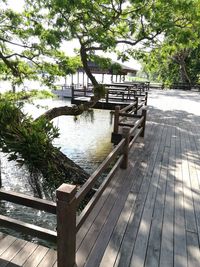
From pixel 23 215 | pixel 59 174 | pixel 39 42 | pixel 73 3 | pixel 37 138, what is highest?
pixel 73 3

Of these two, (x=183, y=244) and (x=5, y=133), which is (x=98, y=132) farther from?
(x=183, y=244)

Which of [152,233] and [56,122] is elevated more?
[152,233]

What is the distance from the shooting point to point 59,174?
475cm

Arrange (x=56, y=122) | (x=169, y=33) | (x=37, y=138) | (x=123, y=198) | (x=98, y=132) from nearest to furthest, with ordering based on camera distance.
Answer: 1. (x=123, y=198)
2. (x=37, y=138)
3. (x=169, y=33)
4. (x=98, y=132)
5. (x=56, y=122)

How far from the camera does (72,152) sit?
10.1 metres

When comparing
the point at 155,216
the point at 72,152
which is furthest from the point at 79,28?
the point at 155,216

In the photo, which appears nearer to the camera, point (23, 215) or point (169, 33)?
point (23, 215)

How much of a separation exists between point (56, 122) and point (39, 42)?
8.17 metres

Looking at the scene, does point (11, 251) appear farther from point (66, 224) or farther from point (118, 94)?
point (118, 94)

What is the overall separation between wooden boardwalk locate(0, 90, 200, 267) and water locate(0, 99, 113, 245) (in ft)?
8.58

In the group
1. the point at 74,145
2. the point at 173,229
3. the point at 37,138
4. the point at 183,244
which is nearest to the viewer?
the point at 183,244

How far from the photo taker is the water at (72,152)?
5.84m

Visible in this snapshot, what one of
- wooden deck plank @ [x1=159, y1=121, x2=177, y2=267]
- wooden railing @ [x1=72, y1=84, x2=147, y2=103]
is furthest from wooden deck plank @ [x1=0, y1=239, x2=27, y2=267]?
wooden railing @ [x1=72, y1=84, x2=147, y2=103]

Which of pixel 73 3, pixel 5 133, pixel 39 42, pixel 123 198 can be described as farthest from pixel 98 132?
pixel 123 198
